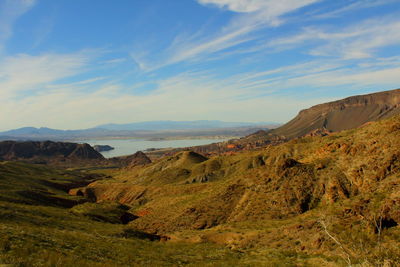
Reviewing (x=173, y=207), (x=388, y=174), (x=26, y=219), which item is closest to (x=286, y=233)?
(x=388, y=174)

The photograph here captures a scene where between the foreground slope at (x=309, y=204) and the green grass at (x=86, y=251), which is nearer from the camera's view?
the green grass at (x=86, y=251)

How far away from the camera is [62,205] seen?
182 feet

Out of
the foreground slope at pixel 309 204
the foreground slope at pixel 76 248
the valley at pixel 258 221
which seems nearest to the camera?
the foreground slope at pixel 76 248

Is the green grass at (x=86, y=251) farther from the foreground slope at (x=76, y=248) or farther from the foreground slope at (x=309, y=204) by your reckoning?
the foreground slope at (x=309, y=204)

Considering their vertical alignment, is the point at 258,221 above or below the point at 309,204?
below

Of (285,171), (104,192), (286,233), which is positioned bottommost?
(104,192)

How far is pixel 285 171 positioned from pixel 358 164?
9.99 m

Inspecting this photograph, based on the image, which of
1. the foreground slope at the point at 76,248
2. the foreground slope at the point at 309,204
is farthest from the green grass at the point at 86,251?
the foreground slope at the point at 309,204

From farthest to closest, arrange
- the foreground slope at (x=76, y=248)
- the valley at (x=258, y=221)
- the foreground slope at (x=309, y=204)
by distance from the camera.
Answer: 1. the foreground slope at (x=309, y=204)
2. the valley at (x=258, y=221)
3. the foreground slope at (x=76, y=248)

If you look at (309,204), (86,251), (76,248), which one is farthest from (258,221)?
(76,248)

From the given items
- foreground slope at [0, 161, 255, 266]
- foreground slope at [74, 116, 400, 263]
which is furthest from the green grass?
foreground slope at [74, 116, 400, 263]

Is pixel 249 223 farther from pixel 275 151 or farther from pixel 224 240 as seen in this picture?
pixel 275 151

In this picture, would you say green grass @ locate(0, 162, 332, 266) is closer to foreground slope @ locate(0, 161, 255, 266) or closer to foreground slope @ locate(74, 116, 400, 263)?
foreground slope @ locate(0, 161, 255, 266)

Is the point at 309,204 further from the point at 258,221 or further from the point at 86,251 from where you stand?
the point at 86,251
